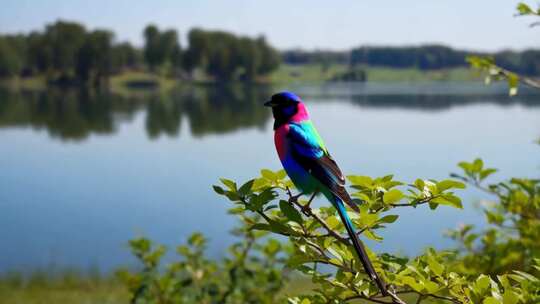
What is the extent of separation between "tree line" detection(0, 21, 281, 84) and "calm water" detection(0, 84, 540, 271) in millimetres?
41127

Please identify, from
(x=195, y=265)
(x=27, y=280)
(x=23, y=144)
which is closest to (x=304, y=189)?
(x=195, y=265)

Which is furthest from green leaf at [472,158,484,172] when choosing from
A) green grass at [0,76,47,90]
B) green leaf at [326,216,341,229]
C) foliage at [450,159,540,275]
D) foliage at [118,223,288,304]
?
green grass at [0,76,47,90]

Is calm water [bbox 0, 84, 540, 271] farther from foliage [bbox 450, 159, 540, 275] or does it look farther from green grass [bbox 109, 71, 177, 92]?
green grass [bbox 109, 71, 177, 92]

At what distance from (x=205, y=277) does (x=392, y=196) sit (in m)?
4.71

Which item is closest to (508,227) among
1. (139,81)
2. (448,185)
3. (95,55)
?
(448,185)

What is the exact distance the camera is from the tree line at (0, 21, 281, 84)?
129 m

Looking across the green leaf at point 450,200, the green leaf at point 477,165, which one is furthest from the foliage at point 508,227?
the green leaf at point 450,200

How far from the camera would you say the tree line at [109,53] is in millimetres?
129125

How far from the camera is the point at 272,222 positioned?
2504 mm

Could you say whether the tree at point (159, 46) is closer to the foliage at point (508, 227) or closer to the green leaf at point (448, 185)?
the foliage at point (508, 227)

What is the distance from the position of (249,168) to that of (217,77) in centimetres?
11418

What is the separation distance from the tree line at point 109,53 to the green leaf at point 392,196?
132 meters

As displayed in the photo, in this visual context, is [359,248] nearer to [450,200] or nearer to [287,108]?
[450,200]

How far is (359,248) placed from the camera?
2.18 m
